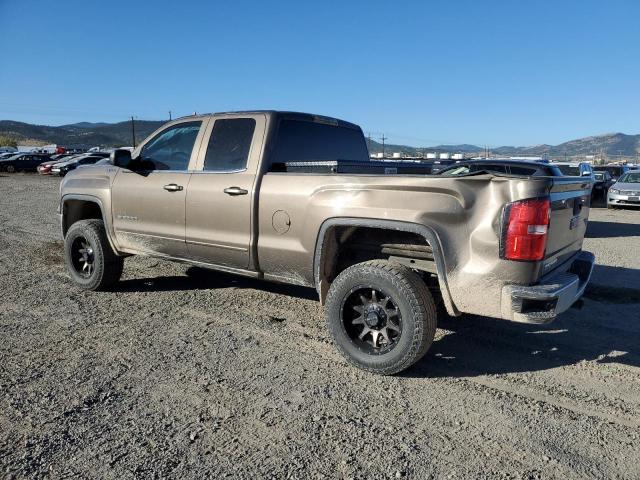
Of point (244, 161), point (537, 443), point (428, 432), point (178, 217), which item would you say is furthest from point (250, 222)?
point (537, 443)

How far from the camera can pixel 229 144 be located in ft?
15.5

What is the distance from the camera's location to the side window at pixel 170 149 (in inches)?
200

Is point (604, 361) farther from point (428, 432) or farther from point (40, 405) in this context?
point (40, 405)

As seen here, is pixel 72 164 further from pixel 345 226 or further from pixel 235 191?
pixel 345 226

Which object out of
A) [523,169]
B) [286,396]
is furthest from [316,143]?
[523,169]

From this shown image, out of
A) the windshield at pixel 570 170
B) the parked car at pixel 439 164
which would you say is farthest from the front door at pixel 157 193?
the windshield at pixel 570 170

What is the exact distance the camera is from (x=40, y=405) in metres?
3.17

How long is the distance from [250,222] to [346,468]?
7.67 feet

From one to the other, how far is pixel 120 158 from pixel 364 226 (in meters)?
2.89

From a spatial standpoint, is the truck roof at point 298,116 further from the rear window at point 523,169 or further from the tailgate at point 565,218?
the rear window at point 523,169

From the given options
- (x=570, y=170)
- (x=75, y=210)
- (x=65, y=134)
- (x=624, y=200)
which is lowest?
(x=624, y=200)

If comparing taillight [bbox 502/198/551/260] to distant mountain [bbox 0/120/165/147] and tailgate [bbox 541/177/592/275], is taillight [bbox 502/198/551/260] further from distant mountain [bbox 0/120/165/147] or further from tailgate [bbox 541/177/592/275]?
distant mountain [bbox 0/120/165/147]

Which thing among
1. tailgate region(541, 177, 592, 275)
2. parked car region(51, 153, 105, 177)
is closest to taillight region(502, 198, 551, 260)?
tailgate region(541, 177, 592, 275)

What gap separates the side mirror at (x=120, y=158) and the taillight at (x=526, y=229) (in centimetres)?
386
